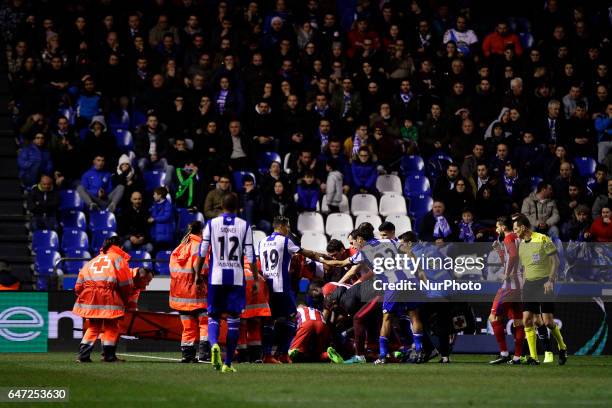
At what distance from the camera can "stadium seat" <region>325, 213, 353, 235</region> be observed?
84.2ft

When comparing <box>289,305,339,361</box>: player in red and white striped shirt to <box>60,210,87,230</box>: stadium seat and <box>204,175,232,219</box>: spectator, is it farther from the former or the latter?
<box>60,210,87,230</box>: stadium seat

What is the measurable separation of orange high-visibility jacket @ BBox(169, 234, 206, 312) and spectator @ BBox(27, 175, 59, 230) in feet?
22.5

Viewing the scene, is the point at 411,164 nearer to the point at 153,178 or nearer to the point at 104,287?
the point at 153,178

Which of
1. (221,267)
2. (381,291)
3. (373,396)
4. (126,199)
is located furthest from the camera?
(126,199)

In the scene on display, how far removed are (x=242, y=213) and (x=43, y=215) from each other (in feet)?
12.6

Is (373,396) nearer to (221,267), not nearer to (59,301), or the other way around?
(221,267)

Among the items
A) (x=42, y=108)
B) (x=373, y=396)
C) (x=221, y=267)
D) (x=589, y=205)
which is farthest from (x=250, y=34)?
(x=373, y=396)

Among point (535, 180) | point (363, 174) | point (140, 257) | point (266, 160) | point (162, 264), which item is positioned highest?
point (266, 160)

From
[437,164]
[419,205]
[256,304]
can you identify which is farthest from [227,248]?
[437,164]

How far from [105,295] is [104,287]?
0.12 meters

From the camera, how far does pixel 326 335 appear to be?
1991 cm

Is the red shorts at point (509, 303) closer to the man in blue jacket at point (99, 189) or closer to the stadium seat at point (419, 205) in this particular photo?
the stadium seat at point (419, 205)

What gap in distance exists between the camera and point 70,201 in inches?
1009

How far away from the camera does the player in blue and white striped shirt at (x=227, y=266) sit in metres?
16.3
